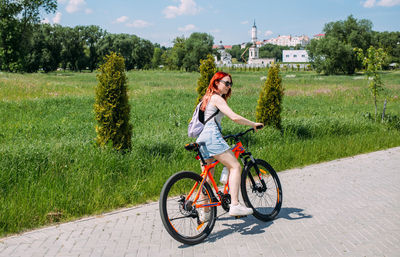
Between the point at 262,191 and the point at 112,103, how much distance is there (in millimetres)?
3474

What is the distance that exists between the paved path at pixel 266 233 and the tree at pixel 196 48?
299 ft

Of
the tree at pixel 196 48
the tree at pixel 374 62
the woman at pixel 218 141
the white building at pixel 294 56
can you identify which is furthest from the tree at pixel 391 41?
the woman at pixel 218 141

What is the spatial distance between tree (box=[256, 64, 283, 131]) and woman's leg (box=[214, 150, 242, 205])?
6288 millimetres

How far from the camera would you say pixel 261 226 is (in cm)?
473

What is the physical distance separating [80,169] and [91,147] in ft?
3.71

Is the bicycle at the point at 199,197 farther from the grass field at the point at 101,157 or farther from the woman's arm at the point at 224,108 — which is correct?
the grass field at the point at 101,157

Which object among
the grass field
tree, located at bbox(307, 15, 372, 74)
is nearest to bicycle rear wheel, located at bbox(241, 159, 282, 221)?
the grass field

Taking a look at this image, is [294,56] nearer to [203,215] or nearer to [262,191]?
[262,191]

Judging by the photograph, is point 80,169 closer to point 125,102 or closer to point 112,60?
point 125,102

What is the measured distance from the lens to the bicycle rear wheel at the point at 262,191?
4.77 m

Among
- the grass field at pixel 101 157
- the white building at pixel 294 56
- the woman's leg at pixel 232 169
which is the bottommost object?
the grass field at pixel 101 157

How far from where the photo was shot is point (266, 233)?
14.8 ft

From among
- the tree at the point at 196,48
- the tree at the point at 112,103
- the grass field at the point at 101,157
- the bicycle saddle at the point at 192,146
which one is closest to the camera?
the bicycle saddle at the point at 192,146

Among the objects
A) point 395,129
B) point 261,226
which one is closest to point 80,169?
point 261,226
